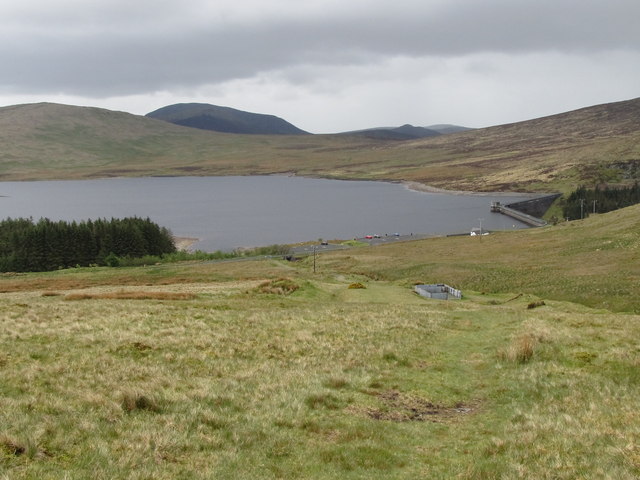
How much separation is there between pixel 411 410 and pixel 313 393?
9.32 feet

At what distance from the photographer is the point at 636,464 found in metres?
10.7

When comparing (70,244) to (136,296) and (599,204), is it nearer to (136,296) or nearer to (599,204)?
(136,296)

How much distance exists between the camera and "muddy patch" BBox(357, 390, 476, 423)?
15.0 meters

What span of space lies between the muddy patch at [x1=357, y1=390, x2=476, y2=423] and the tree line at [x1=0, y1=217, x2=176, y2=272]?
102 m

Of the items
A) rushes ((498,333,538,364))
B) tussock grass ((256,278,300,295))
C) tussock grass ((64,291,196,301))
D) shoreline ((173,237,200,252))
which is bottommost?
shoreline ((173,237,200,252))

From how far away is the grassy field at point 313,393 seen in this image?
11086mm

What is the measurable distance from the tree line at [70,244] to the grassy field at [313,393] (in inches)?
3261

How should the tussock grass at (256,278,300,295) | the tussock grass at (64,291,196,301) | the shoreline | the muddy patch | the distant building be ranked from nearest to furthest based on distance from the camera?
1. the muddy patch
2. the tussock grass at (64,291,196,301)
3. the tussock grass at (256,278,300,295)
4. the distant building
5. the shoreline

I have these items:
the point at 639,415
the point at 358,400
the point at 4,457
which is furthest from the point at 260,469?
the point at 639,415

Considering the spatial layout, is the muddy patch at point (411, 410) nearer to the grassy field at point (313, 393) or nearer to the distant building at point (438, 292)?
the grassy field at point (313, 393)

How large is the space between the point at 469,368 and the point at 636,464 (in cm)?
1021

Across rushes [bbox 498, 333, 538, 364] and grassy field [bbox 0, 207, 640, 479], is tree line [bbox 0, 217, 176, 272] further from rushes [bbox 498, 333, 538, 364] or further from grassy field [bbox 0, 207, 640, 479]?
rushes [bbox 498, 333, 538, 364]

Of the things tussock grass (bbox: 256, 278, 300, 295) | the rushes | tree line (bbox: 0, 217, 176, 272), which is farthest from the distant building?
tree line (bbox: 0, 217, 176, 272)

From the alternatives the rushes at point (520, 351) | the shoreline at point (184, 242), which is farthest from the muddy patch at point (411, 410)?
the shoreline at point (184, 242)
